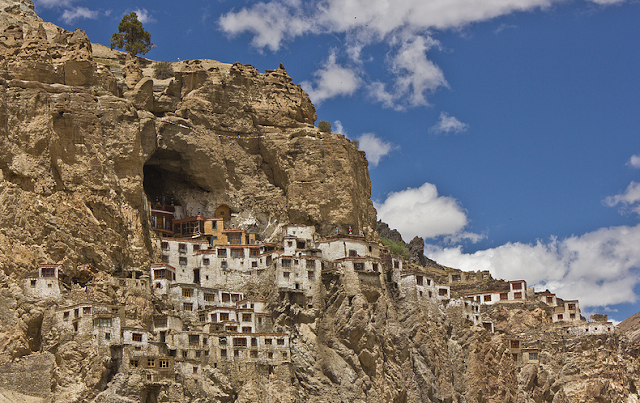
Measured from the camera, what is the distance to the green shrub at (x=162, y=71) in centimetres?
8567

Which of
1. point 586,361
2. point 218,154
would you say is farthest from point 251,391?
point 586,361

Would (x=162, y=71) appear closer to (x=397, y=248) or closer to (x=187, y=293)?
(x=187, y=293)

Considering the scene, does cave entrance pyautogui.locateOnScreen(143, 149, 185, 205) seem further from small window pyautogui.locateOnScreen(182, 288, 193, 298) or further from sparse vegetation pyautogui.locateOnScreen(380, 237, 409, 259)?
sparse vegetation pyautogui.locateOnScreen(380, 237, 409, 259)

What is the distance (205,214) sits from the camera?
8350 centimetres

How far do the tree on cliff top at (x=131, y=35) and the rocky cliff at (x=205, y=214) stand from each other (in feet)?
25.9

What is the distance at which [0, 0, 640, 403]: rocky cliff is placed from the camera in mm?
62406

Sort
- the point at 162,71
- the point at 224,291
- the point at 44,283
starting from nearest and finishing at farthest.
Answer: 1. the point at 44,283
2. the point at 224,291
3. the point at 162,71

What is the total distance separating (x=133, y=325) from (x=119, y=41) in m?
42.2

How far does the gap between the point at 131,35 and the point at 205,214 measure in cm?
2484

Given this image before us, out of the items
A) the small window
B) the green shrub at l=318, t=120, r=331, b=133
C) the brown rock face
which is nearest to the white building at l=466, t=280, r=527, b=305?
the brown rock face

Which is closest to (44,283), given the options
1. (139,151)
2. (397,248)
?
(139,151)

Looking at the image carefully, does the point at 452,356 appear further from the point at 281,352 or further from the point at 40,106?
the point at 40,106

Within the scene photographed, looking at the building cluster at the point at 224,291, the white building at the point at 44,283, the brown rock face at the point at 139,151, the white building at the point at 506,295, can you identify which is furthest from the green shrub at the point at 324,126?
the white building at the point at 44,283

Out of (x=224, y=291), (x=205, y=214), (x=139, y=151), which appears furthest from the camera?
(x=205, y=214)
